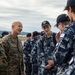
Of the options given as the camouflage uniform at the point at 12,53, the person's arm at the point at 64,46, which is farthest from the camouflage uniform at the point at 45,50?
the person's arm at the point at 64,46

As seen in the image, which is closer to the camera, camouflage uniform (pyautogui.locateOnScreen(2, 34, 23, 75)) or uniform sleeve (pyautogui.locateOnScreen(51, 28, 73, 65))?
uniform sleeve (pyautogui.locateOnScreen(51, 28, 73, 65))

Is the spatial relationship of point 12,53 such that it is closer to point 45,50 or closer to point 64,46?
point 45,50

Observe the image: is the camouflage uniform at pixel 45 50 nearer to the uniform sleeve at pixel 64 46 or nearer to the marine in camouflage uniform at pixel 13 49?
the marine in camouflage uniform at pixel 13 49

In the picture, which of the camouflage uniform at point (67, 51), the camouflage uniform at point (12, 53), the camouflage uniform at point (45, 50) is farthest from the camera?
the camouflage uniform at point (45, 50)

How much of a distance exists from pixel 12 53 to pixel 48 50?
90cm

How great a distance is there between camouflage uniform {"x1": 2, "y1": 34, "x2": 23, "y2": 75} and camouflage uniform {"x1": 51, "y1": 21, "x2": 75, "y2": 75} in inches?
139

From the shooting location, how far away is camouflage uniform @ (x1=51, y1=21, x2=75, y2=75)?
4.75m

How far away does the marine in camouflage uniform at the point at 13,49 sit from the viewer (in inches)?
Result: 327

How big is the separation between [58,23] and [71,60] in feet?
6.25

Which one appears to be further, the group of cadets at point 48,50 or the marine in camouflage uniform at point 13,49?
the marine in camouflage uniform at point 13,49

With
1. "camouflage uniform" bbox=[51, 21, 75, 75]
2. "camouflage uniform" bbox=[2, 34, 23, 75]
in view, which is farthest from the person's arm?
"camouflage uniform" bbox=[2, 34, 23, 75]

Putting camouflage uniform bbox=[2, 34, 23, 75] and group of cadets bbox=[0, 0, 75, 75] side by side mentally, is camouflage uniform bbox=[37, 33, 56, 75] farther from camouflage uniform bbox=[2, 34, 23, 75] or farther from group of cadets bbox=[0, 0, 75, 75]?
camouflage uniform bbox=[2, 34, 23, 75]

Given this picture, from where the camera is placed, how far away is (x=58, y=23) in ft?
21.6

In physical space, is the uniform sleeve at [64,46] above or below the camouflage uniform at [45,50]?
above
